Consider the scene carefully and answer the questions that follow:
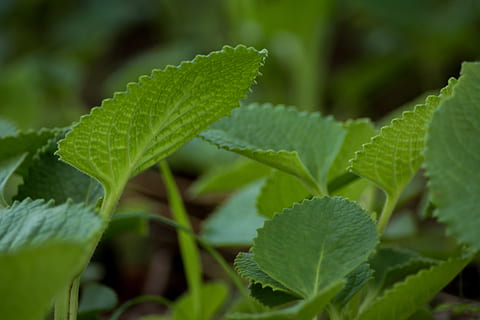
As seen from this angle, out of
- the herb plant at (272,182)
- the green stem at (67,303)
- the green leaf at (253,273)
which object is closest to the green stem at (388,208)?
the herb plant at (272,182)

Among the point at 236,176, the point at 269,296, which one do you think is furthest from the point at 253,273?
the point at 236,176

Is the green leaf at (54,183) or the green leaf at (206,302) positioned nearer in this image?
the green leaf at (54,183)

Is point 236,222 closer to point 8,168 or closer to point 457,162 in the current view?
point 8,168

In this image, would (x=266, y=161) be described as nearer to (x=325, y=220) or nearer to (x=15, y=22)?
(x=325, y=220)

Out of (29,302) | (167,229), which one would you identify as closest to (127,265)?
(167,229)

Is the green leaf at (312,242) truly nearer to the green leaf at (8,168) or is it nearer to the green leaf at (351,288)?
the green leaf at (351,288)
